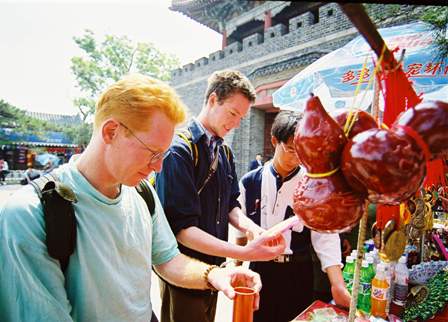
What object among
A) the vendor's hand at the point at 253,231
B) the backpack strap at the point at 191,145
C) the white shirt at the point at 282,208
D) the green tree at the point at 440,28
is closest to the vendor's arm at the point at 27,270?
the backpack strap at the point at 191,145

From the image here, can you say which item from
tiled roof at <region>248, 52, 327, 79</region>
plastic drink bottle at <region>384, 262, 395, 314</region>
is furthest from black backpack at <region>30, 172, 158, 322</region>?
tiled roof at <region>248, 52, 327, 79</region>

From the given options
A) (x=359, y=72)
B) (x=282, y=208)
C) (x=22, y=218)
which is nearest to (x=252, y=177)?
(x=282, y=208)

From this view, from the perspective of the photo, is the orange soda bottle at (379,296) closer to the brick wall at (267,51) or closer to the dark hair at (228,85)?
the dark hair at (228,85)

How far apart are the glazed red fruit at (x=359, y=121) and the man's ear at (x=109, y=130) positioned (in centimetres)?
74

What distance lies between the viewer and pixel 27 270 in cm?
A: 79

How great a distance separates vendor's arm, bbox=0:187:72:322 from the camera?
78cm

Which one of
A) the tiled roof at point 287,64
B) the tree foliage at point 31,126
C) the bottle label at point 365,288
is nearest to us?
the bottle label at point 365,288

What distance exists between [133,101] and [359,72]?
255 centimetres

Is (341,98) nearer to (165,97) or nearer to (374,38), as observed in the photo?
(165,97)

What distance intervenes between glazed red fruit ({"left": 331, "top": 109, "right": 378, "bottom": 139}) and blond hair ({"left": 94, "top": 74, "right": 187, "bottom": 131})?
65cm

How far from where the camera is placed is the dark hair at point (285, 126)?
1738 millimetres

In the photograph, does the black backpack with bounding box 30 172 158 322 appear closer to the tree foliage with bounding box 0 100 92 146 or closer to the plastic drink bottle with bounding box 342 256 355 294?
the plastic drink bottle with bounding box 342 256 355 294

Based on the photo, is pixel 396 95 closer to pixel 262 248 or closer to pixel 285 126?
pixel 262 248

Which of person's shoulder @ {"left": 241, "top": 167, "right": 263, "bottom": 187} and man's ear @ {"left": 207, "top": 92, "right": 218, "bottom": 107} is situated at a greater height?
man's ear @ {"left": 207, "top": 92, "right": 218, "bottom": 107}
